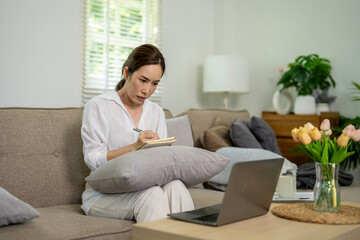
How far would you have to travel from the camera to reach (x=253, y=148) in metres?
2.87

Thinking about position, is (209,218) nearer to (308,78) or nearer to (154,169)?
(154,169)

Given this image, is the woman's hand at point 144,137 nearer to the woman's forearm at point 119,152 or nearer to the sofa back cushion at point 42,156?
the woman's forearm at point 119,152

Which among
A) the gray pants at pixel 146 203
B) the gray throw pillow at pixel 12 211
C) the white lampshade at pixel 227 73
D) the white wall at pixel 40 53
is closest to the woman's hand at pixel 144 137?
the gray pants at pixel 146 203

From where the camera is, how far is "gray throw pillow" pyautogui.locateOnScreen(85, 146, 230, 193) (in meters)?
1.75

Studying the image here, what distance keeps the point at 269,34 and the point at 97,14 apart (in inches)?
63.8

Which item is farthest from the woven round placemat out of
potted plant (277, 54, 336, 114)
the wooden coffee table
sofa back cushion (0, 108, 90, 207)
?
potted plant (277, 54, 336, 114)

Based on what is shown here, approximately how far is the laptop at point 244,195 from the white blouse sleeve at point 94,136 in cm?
67

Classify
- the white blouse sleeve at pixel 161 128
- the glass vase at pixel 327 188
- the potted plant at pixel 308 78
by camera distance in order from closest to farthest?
the glass vase at pixel 327 188 → the white blouse sleeve at pixel 161 128 → the potted plant at pixel 308 78

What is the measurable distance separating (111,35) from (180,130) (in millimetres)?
1313

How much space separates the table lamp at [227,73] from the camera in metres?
3.91

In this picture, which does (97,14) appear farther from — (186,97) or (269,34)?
(269,34)

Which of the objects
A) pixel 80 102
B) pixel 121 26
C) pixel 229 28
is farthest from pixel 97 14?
pixel 229 28

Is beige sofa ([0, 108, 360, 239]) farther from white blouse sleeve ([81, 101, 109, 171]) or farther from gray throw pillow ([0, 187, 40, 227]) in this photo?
white blouse sleeve ([81, 101, 109, 171])

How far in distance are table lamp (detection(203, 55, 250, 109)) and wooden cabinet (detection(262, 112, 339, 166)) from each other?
1.17 feet
